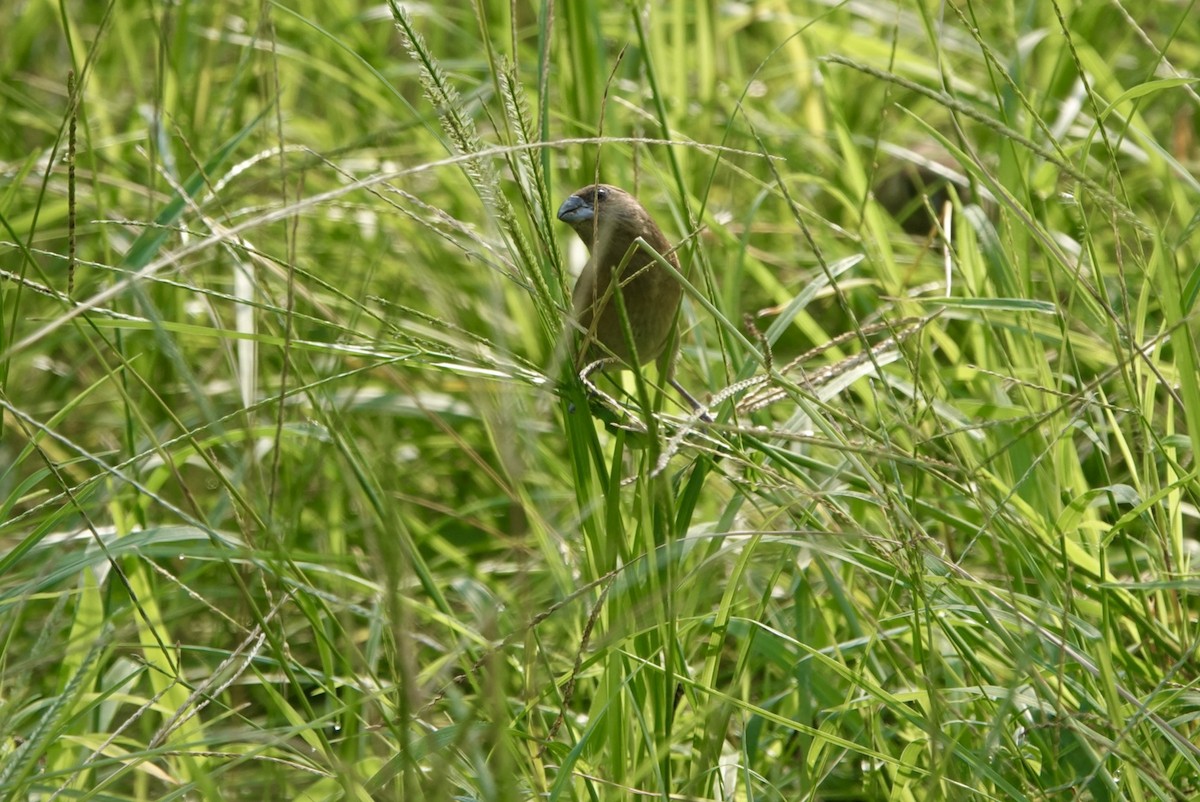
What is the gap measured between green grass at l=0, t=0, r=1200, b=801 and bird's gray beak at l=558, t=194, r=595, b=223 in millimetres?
190

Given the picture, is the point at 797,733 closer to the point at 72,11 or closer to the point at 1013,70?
the point at 1013,70

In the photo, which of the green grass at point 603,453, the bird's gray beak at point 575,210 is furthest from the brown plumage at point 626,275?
the green grass at point 603,453

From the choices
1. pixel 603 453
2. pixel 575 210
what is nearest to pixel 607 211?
pixel 575 210

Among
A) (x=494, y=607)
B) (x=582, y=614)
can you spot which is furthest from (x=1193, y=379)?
(x=494, y=607)

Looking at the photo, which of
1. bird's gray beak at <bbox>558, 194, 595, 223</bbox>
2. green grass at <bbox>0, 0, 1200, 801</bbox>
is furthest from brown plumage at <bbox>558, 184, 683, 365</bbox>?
green grass at <bbox>0, 0, 1200, 801</bbox>

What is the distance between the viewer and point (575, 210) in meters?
3.07

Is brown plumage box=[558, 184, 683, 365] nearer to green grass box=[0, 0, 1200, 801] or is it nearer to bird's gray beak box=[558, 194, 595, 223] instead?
bird's gray beak box=[558, 194, 595, 223]

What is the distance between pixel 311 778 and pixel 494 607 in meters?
1.18

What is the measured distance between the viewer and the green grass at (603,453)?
1792mm

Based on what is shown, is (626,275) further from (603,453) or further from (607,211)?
(603,453)

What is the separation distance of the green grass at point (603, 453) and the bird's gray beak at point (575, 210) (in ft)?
0.62

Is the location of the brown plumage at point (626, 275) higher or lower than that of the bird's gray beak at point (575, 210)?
lower

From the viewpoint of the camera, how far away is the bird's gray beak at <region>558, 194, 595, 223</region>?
119 inches

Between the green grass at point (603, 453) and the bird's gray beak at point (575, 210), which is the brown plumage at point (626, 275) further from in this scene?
the green grass at point (603, 453)
